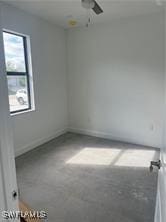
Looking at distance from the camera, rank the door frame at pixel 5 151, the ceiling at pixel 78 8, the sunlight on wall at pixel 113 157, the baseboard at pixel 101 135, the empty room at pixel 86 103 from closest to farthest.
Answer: the door frame at pixel 5 151 → the empty room at pixel 86 103 → the ceiling at pixel 78 8 → the sunlight on wall at pixel 113 157 → the baseboard at pixel 101 135

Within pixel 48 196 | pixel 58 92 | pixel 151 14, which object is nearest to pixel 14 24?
pixel 58 92

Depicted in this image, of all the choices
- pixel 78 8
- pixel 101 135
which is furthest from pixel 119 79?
pixel 78 8

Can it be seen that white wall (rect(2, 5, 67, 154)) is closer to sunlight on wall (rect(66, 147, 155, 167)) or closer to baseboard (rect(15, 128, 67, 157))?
baseboard (rect(15, 128, 67, 157))

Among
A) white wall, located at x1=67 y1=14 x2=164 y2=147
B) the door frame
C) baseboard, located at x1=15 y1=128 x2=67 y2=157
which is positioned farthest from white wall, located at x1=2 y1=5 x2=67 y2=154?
the door frame

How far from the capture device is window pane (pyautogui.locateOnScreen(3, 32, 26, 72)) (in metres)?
3.22

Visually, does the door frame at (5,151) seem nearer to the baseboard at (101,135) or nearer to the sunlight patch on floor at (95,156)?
the sunlight patch on floor at (95,156)

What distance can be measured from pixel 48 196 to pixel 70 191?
290 mm

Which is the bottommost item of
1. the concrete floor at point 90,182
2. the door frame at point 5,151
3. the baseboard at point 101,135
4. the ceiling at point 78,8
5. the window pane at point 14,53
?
the concrete floor at point 90,182

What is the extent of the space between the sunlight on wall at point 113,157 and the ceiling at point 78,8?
2.59 meters

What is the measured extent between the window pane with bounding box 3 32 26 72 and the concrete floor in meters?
1.69

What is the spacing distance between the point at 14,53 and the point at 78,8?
1423 mm

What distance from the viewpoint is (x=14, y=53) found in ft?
11.0

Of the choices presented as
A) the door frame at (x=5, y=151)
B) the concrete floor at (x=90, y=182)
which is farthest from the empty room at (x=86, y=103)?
the door frame at (x=5, y=151)

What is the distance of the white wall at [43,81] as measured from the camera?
336 cm
